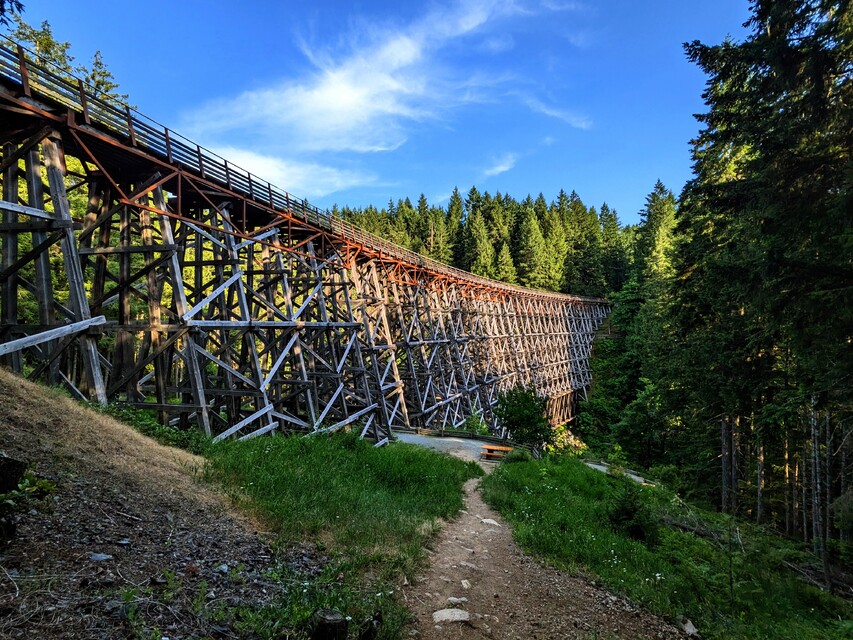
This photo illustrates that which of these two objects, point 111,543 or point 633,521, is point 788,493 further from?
point 111,543

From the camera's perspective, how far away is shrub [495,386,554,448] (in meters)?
14.7

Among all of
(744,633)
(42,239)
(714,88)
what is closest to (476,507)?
(744,633)

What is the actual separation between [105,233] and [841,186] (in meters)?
13.2

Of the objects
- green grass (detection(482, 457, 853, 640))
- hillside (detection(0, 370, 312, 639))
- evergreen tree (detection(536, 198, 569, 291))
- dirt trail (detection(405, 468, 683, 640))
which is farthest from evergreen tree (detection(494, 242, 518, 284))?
hillside (detection(0, 370, 312, 639))

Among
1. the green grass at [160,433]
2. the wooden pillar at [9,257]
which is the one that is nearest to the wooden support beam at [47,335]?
the wooden pillar at [9,257]

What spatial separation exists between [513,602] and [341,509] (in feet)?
7.70

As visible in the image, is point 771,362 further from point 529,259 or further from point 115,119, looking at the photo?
point 529,259

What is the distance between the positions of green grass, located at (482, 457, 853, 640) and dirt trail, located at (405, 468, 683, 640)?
38 cm

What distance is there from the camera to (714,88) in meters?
14.7

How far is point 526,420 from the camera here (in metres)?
14.8

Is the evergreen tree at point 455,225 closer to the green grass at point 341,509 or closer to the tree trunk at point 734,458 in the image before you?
the tree trunk at point 734,458

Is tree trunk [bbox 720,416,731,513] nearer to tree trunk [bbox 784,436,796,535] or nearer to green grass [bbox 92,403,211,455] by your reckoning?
tree trunk [bbox 784,436,796,535]

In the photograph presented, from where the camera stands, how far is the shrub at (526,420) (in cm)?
1470

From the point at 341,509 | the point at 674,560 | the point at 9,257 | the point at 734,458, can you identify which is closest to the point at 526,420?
the point at 734,458
